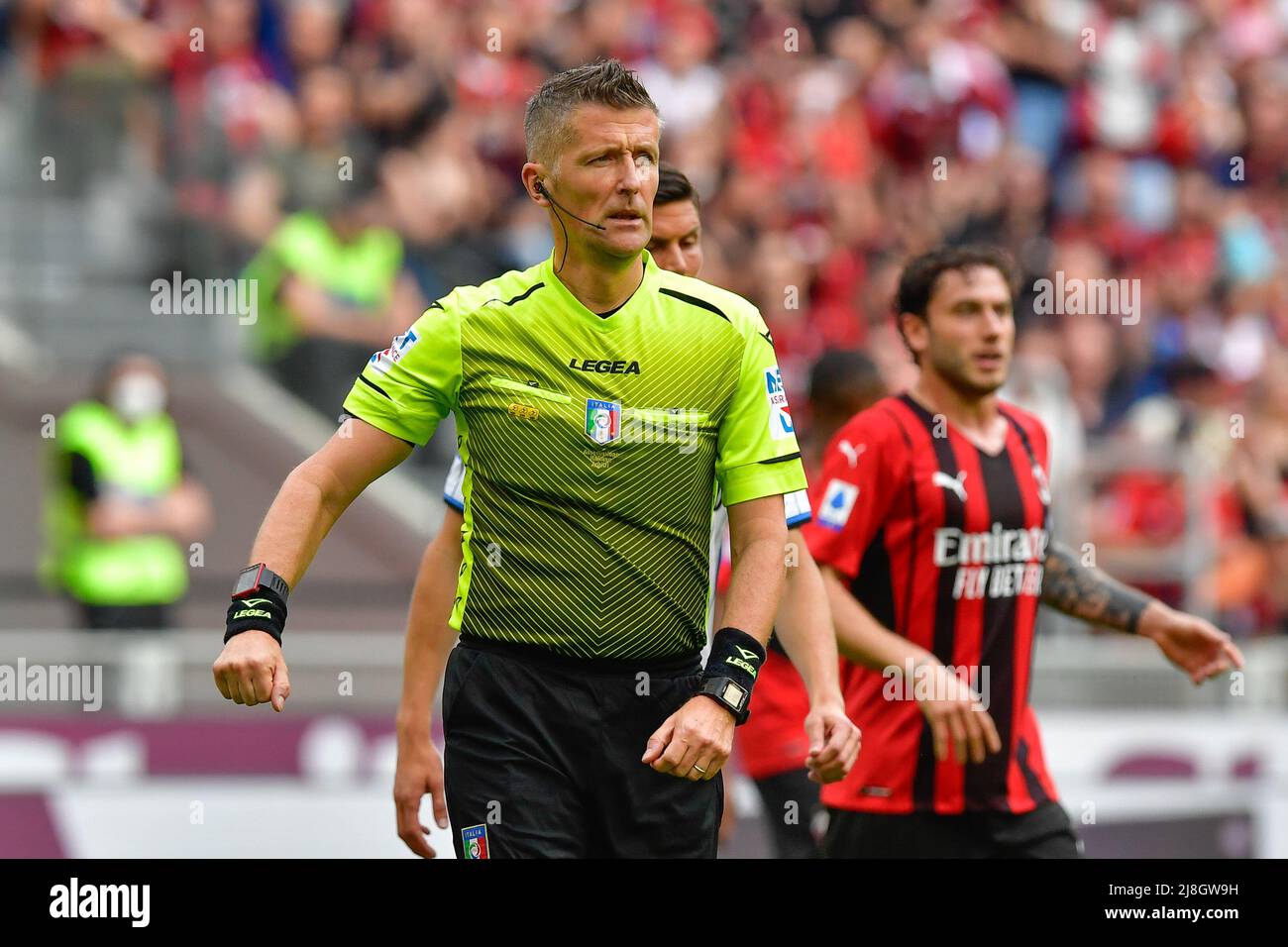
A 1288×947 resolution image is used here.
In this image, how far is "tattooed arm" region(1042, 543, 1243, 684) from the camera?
6.79m

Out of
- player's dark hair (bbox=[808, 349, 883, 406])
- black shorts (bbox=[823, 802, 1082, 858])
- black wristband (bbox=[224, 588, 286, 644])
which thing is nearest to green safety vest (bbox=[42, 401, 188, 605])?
player's dark hair (bbox=[808, 349, 883, 406])

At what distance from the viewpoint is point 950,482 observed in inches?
269

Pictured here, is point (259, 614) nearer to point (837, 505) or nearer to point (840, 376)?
point (837, 505)

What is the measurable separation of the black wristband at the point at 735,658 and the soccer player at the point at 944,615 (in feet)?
4.95

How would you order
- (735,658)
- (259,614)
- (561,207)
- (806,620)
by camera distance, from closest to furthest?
(259,614), (735,658), (561,207), (806,620)

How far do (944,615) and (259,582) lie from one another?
261 centimetres

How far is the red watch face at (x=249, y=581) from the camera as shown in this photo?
4902 mm

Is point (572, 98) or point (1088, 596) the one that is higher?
point (572, 98)

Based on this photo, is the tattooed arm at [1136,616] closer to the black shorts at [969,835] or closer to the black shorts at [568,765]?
the black shorts at [969,835]

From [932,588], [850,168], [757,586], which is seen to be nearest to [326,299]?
[850,168]

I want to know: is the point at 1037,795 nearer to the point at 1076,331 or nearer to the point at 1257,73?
A: the point at 1076,331

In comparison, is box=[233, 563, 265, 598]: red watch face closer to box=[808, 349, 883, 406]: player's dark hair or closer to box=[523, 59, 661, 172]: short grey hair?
box=[523, 59, 661, 172]: short grey hair

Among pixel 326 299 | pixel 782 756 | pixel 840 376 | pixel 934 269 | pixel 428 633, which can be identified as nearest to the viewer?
pixel 428 633

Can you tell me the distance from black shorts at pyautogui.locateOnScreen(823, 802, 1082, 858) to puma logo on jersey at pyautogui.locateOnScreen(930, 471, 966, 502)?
1024 millimetres
